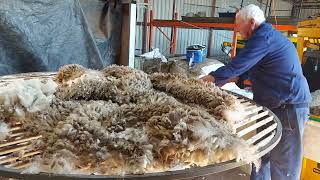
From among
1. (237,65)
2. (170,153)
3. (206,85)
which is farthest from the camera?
(237,65)

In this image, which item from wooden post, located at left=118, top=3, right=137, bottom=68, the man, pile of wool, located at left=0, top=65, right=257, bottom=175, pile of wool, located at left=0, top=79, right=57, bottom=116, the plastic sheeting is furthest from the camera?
wooden post, located at left=118, top=3, right=137, bottom=68

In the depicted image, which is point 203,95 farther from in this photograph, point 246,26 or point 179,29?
point 179,29

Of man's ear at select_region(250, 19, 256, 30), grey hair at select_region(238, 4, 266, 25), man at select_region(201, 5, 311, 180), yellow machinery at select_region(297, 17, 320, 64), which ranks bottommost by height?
man at select_region(201, 5, 311, 180)

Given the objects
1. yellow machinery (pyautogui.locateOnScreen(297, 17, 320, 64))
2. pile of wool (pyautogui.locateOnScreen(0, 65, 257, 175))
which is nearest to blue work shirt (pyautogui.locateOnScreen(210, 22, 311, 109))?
yellow machinery (pyautogui.locateOnScreen(297, 17, 320, 64))

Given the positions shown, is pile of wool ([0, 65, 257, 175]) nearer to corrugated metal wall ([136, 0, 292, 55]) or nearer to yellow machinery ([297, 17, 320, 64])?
yellow machinery ([297, 17, 320, 64])

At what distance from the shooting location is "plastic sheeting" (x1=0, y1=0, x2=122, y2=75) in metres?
2.28

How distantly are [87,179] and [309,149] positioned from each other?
276 centimetres

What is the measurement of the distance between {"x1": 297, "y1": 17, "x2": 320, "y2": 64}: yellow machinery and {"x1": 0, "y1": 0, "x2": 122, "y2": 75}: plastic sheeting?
206 centimetres

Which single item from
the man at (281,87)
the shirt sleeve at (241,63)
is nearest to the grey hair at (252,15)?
the man at (281,87)

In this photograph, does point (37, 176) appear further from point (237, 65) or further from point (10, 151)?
point (237, 65)

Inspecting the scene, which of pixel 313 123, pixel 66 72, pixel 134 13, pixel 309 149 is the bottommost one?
pixel 309 149

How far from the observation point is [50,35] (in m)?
2.57

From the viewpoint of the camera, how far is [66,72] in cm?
177

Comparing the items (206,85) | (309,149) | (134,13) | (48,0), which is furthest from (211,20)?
(206,85)
